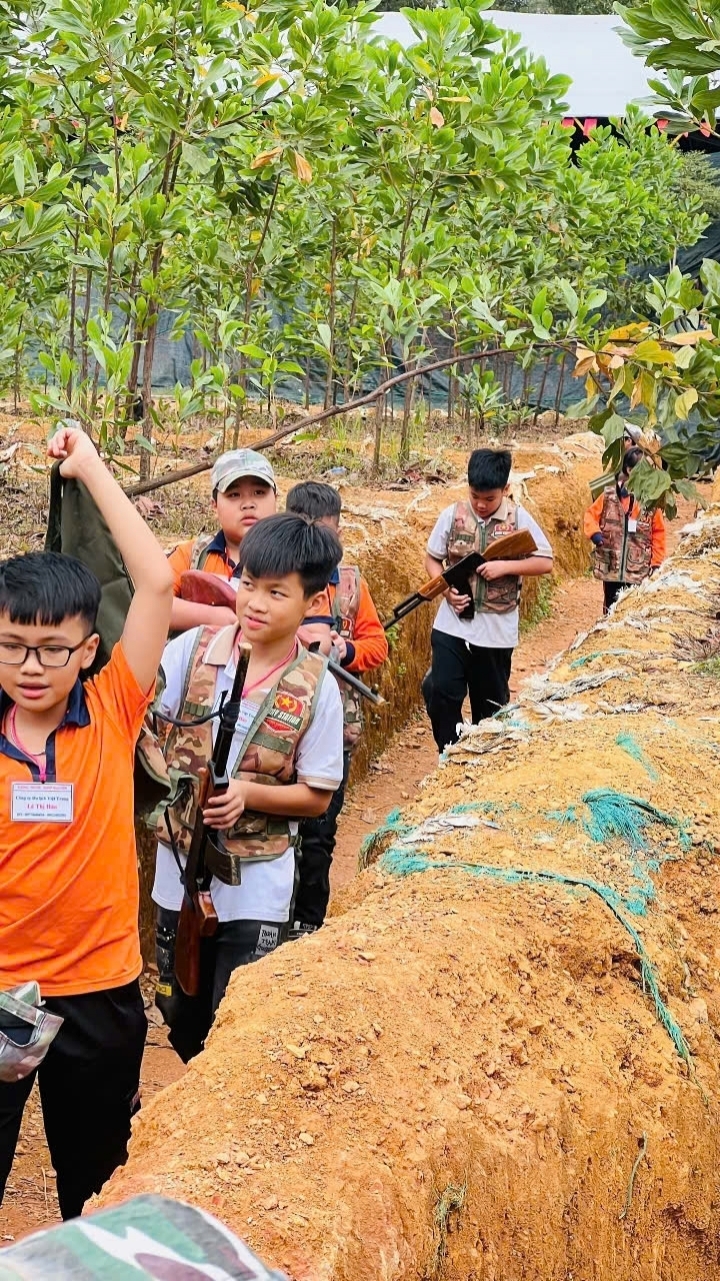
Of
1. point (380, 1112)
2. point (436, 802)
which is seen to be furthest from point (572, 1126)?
point (436, 802)

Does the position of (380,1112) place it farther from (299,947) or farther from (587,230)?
(587,230)

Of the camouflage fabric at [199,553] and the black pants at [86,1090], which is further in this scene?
the camouflage fabric at [199,553]

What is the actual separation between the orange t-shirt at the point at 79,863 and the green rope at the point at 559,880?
2.54 feet

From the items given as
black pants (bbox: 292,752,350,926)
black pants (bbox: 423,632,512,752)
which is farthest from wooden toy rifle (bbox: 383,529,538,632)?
black pants (bbox: 292,752,350,926)

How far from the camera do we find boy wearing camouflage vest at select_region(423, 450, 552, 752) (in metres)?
5.64

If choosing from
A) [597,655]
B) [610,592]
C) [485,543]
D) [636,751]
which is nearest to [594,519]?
[610,592]

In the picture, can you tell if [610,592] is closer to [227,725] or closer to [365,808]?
[365,808]

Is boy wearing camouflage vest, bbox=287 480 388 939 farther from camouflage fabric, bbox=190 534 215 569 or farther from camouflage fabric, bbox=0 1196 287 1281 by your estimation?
camouflage fabric, bbox=0 1196 287 1281

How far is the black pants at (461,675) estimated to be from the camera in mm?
5832

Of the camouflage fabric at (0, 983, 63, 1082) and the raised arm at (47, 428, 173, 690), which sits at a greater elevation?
the raised arm at (47, 428, 173, 690)

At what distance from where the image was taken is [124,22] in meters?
4.75

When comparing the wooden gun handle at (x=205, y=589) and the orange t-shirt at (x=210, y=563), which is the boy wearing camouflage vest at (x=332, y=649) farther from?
the wooden gun handle at (x=205, y=589)

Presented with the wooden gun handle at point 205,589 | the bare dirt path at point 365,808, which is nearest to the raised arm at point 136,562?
the wooden gun handle at point 205,589

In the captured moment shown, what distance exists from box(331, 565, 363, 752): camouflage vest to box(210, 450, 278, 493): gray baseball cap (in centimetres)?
70
